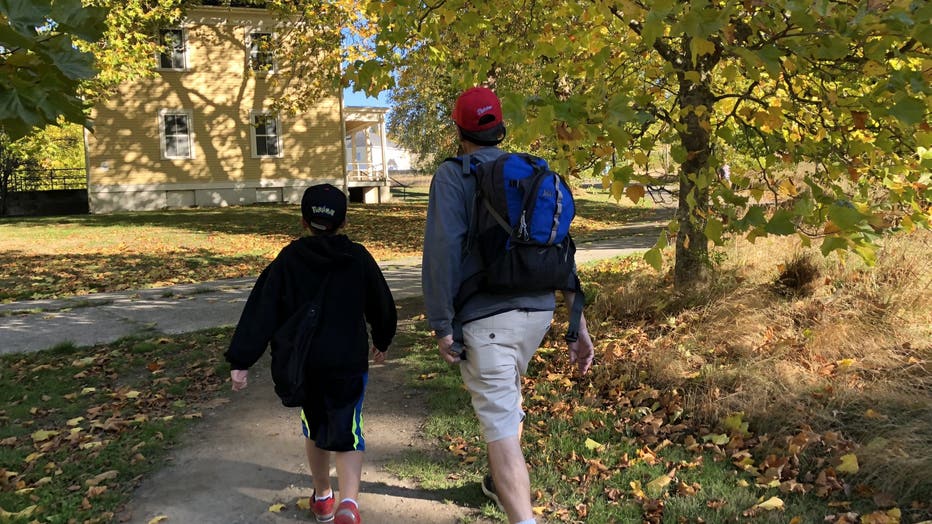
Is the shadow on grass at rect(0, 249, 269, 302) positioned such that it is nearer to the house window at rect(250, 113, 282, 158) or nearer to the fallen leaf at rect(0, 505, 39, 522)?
the fallen leaf at rect(0, 505, 39, 522)

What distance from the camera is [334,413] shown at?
10.7ft

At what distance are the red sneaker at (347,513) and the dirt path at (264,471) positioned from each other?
0.24 metres

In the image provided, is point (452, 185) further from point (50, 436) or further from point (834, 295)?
point (834, 295)

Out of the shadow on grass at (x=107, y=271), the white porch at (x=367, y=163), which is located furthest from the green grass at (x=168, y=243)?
the white porch at (x=367, y=163)

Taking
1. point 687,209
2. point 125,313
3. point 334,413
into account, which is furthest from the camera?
point 125,313

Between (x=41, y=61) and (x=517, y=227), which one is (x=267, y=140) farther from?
(x=517, y=227)

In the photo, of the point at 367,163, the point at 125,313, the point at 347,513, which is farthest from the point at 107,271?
the point at 367,163

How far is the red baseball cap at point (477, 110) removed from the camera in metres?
2.90

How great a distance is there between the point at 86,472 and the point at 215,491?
88 cm

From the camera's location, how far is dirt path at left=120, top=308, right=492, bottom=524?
350 cm

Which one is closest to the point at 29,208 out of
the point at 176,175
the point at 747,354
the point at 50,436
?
the point at 176,175

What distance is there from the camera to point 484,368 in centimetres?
275

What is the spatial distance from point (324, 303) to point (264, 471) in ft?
4.53

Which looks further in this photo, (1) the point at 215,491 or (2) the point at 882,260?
(2) the point at 882,260
